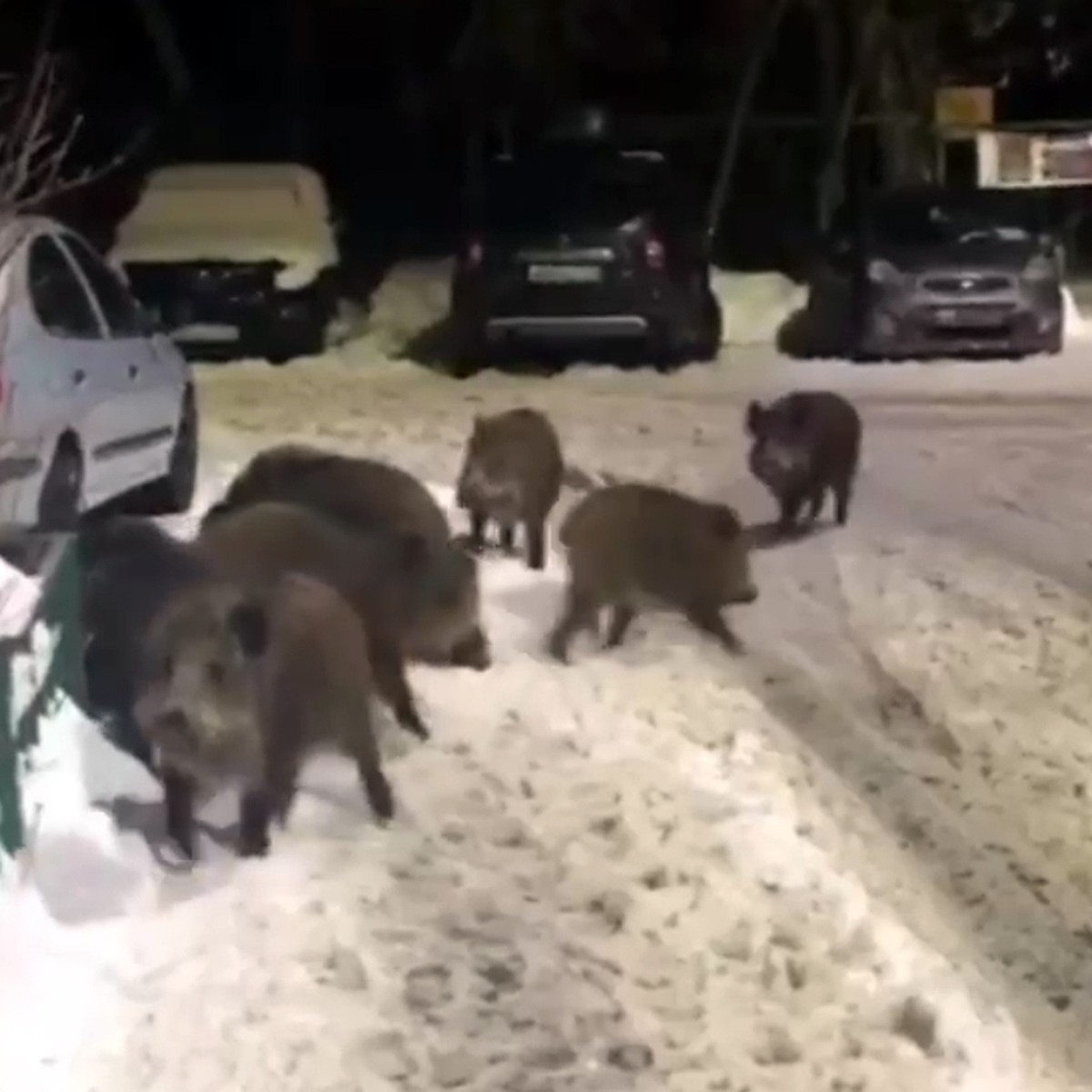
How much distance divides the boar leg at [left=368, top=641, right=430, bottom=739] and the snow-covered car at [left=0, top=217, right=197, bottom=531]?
0.32 metres

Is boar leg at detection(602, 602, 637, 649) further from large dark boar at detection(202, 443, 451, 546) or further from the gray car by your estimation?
the gray car

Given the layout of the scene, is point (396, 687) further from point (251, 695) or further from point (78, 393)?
point (78, 393)

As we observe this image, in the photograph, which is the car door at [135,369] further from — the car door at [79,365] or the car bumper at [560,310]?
the car bumper at [560,310]

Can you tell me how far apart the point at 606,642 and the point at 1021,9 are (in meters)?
1.08

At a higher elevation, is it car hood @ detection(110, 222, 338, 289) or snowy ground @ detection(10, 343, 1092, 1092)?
car hood @ detection(110, 222, 338, 289)

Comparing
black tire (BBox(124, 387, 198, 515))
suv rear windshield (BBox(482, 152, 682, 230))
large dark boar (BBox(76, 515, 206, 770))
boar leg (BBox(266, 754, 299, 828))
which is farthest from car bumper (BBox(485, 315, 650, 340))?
boar leg (BBox(266, 754, 299, 828))

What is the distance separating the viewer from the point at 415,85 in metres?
2.74

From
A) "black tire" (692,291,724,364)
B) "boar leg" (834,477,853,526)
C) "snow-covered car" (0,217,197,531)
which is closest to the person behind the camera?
"snow-covered car" (0,217,197,531)

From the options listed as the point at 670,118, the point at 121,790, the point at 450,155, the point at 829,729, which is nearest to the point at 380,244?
the point at 450,155

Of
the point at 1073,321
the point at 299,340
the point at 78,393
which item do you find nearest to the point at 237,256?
the point at 299,340

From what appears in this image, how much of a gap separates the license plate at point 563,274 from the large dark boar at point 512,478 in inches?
8.0

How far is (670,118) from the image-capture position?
9.13ft

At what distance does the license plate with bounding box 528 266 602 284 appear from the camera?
270 centimetres

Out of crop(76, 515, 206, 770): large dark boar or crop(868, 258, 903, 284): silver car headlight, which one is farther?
crop(868, 258, 903, 284): silver car headlight
